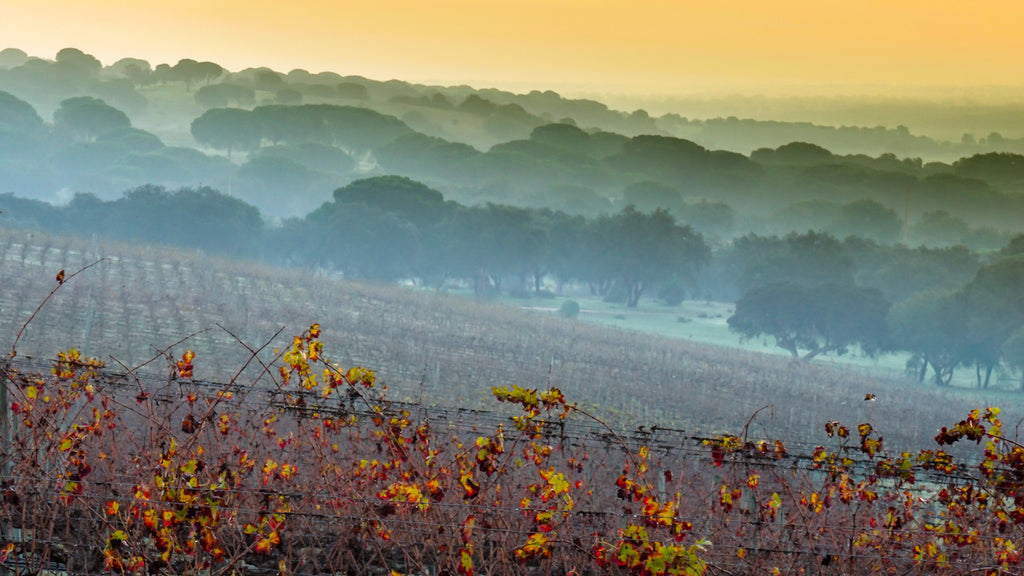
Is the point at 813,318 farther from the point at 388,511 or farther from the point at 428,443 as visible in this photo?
the point at 388,511

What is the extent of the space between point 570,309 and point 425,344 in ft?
90.2

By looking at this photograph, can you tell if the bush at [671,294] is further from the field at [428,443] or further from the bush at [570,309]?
the bush at [570,309]

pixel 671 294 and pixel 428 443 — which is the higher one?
pixel 671 294

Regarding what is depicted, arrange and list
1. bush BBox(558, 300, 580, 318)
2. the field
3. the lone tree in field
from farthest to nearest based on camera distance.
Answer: bush BBox(558, 300, 580, 318), the lone tree in field, the field

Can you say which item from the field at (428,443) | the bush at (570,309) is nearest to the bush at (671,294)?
the field at (428,443)

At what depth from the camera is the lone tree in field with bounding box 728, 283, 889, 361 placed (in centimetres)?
5903

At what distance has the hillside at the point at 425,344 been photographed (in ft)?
93.5

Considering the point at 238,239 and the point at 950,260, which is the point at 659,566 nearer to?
the point at 238,239

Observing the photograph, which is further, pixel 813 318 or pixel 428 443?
pixel 813 318

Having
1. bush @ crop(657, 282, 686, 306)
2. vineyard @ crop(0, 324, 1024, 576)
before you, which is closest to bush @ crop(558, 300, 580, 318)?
bush @ crop(657, 282, 686, 306)

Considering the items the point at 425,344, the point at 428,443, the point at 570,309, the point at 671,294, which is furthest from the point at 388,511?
the point at 671,294

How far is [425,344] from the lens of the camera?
1459 inches

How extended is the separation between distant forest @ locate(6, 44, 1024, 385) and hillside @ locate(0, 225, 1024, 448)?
39.2ft

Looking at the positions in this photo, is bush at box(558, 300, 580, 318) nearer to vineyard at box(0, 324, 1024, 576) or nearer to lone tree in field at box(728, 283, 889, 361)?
lone tree in field at box(728, 283, 889, 361)
